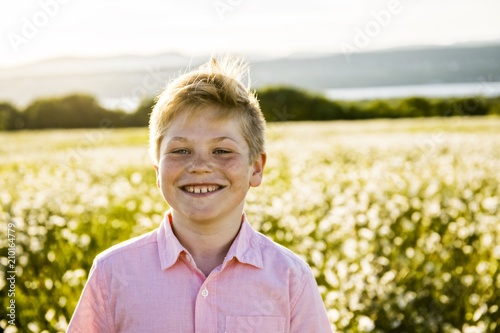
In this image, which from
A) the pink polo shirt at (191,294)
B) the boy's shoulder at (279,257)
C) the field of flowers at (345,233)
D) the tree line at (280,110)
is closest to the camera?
the pink polo shirt at (191,294)

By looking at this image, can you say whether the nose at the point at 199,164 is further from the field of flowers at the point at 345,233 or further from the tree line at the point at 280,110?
the tree line at the point at 280,110

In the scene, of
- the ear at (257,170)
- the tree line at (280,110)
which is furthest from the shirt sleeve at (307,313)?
the tree line at (280,110)

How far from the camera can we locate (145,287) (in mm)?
1997

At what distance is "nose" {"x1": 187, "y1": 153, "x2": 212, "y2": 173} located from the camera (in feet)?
6.50

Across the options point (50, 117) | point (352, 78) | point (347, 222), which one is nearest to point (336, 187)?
point (347, 222)

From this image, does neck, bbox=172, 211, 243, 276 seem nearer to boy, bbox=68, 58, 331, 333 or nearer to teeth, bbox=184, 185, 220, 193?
boy, bbox=68, 58, 331, 333

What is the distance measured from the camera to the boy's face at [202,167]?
2008 millimetres

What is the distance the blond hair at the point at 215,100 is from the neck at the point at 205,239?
29 centimetres

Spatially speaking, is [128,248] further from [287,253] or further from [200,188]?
[287,253]

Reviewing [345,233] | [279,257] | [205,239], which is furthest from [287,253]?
[345,233]

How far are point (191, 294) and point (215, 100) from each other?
0.73 metres

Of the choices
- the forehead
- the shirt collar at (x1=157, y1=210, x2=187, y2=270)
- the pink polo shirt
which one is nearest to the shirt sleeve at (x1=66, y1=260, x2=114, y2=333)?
the pink polo shirt

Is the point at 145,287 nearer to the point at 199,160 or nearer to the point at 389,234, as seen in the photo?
the point at 199,160

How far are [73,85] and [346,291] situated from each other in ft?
104
